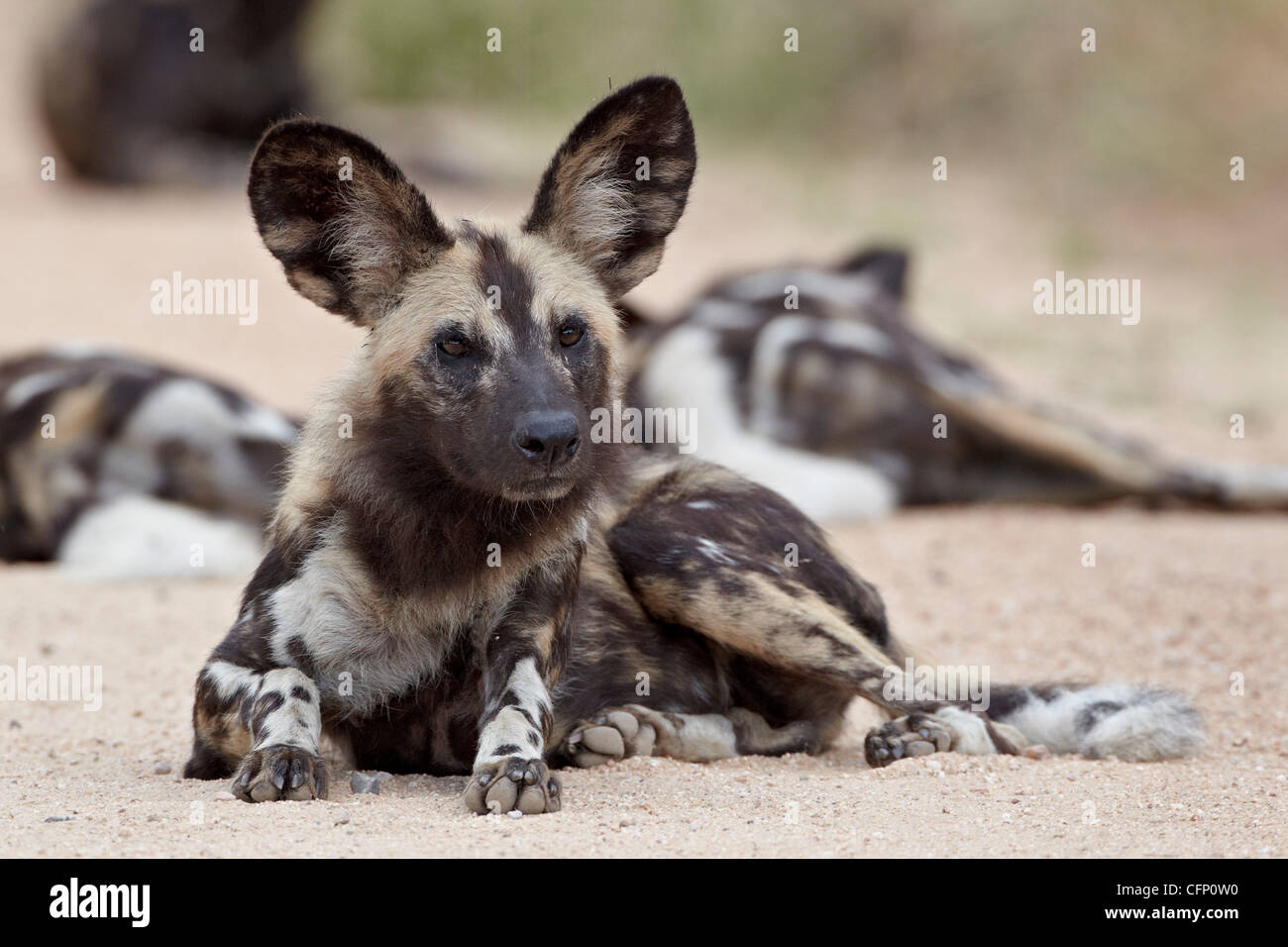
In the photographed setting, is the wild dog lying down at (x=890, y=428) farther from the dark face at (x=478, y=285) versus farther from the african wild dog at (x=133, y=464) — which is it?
the dark face at (x=478, y=285)

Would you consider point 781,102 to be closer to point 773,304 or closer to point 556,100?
point 556,100

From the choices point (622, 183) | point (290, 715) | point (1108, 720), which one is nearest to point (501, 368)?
point (622, 183)

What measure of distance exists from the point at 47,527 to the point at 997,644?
3004mm

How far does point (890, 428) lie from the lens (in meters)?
6.73

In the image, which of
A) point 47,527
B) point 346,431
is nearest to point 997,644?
point 346,431

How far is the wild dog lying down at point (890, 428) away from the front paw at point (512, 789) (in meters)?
3.69

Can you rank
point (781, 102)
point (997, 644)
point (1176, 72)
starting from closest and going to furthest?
point (997, 644) → point (1176, 72) → point (781, 102)

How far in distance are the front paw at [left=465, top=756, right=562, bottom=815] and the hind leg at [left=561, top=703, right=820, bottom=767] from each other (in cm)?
47

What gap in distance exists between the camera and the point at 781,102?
527 inches

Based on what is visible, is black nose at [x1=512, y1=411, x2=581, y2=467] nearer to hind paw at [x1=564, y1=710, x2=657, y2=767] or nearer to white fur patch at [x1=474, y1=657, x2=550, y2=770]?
white fur patch at [x1=474, y1=657, x2=550, y2=770]

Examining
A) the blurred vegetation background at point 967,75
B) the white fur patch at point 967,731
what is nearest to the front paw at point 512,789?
the white fur patch at point 967,731

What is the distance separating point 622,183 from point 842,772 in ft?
3.89

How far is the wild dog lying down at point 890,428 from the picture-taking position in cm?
663

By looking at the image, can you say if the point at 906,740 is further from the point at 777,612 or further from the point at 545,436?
the point at 545,436
